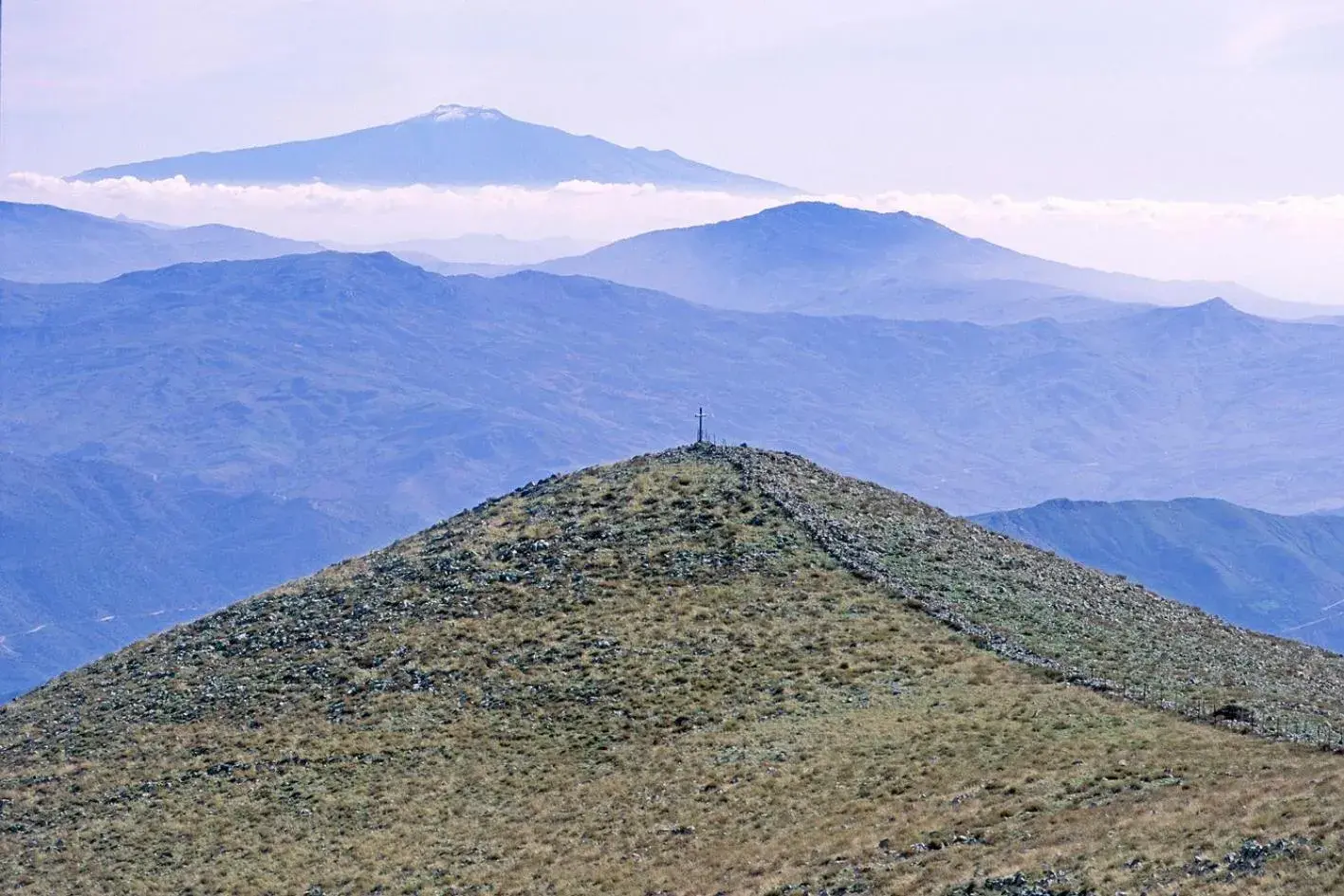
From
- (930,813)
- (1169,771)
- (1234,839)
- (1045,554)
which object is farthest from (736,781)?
(1045,554)

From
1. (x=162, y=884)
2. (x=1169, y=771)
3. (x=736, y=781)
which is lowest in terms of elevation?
(x=162, y=884)

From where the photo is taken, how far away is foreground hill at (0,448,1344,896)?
34094mm

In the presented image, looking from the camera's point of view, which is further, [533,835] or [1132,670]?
[1132,670]

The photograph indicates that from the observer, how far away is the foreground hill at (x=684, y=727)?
34.1 metres

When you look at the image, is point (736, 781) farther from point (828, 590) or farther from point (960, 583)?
point (960, 583)

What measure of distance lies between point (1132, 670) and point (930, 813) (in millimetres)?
16488

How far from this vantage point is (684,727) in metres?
46.9

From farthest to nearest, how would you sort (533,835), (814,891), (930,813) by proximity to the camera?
(533,835)
(930,813)
(814,891)

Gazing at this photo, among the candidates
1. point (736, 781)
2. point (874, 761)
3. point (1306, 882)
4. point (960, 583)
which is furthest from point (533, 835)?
point (960, 583)

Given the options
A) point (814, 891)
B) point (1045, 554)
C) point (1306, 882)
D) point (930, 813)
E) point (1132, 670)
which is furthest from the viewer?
point (1045, 554)

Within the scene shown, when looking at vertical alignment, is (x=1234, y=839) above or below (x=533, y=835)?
above

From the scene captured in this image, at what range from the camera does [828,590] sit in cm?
5734

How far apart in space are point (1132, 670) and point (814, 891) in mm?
21248

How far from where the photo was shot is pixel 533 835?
4078cm
